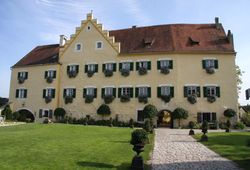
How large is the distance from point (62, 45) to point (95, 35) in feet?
21.0

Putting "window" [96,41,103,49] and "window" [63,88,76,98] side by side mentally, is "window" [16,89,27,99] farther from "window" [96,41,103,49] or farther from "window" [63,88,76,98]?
"window" [96,41,103,49]

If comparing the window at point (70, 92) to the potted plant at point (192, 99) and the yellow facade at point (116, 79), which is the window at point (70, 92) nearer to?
the yellow facade at point (116, 79)

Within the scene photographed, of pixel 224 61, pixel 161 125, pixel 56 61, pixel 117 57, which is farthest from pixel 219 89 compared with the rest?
pixel 56 61

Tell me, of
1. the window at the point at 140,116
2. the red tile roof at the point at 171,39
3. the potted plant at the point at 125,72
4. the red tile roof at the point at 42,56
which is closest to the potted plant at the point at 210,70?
the red tile roof at the point at 171,39

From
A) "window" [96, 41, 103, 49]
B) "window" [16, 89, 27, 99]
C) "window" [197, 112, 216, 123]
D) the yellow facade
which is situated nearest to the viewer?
"window" [197, 112, 216, 123]

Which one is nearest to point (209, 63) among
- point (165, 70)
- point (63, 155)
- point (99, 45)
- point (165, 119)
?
point (165, 70)

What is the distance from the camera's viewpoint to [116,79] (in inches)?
1483

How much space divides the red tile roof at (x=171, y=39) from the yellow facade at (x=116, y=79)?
0.91 m

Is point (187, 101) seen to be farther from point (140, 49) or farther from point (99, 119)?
point (99, 119)

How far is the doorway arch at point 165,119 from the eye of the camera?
35375mm

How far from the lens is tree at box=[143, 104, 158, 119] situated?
1341 inches

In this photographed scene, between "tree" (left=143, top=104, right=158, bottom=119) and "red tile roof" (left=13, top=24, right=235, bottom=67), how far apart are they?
773cm

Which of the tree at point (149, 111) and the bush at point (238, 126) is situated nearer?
the bush at point (238, 126)

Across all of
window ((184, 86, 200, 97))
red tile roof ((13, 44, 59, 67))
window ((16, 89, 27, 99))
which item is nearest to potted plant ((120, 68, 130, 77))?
window ((184, 86, 200, 97))
